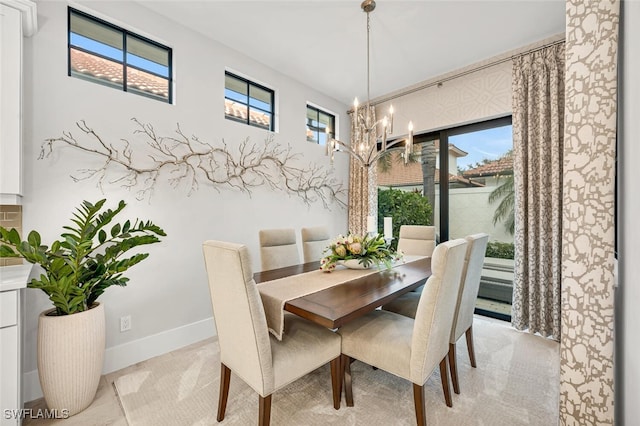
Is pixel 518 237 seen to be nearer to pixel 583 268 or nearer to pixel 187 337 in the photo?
pixel 583 268

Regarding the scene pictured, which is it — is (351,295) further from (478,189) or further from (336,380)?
(478,189)

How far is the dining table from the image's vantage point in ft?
4.50

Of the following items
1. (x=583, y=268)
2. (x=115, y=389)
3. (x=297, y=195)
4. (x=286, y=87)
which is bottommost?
(x=115, y=389)

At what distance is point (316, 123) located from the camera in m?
3.95

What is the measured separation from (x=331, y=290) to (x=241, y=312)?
1.89 ft

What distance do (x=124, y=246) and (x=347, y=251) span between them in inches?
61.1

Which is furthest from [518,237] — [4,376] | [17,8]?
[17,8]

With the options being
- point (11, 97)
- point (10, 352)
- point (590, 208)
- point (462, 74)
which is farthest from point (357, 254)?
point (462, 74)

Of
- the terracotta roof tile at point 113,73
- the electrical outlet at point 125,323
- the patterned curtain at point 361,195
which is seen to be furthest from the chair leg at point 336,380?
the terracotta roof tile at point 113,73

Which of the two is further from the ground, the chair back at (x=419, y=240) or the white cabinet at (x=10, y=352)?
the chair back at (x=419, y=240)

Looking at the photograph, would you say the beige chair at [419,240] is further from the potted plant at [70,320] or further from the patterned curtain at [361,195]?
the potted plant at [70,320]

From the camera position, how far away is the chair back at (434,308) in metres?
1.31

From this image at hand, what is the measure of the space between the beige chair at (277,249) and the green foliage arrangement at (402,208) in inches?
75.3

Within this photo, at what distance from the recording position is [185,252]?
2584 millimetres
